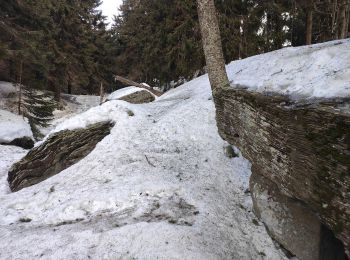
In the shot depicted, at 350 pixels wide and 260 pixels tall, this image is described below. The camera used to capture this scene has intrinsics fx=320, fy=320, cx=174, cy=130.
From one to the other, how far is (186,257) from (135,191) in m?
2.14

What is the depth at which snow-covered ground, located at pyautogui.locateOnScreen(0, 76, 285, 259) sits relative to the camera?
5.34 metres

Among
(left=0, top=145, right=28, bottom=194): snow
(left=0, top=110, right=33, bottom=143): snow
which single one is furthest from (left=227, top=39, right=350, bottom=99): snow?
(left=0, top=110, right=33, bottom=143): snow

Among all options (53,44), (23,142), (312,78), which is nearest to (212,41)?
(312,78)

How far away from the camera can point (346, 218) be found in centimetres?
388

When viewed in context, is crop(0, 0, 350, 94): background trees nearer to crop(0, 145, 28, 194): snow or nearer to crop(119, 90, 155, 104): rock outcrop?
crop(119, 90, 155, 104): rock outcrop

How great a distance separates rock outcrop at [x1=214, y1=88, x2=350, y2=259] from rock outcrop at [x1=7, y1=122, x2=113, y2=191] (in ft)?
14.5

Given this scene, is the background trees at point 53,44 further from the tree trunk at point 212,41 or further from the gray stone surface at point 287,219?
the gray stone surface at point 287,219

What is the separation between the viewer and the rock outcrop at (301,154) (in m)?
3.91

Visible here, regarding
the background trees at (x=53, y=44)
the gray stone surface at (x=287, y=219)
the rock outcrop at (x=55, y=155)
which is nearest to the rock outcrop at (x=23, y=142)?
the background trees at (x=53, y=44)

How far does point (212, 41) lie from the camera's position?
337 inches

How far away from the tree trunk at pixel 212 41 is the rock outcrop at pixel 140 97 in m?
10.1

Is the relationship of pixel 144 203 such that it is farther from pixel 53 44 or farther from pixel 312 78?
pixel 53 44

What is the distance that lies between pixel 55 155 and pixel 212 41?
5358 mm

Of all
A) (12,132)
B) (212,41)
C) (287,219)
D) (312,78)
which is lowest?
(287,219)
